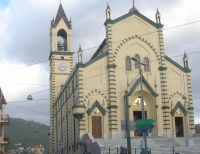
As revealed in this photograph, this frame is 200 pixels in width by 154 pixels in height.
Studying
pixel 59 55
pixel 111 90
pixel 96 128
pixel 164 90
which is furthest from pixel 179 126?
pixel 59 55

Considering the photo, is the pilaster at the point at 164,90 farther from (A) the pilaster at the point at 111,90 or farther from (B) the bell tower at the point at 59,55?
(B) the bell tower at the point at 59,55

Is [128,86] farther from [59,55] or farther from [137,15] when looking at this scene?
[59,55]

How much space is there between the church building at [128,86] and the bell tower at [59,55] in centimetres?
1435

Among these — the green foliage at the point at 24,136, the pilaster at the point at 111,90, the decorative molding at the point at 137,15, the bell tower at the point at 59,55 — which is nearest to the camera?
the pilaster at the point at 111,90

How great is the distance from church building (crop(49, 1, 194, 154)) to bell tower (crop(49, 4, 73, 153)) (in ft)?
47.1

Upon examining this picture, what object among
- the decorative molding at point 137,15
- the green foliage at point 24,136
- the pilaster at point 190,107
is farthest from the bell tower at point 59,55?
the green foliage at point 24,136

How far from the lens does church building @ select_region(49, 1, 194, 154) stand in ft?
133

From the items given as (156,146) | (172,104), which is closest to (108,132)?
(156,146)

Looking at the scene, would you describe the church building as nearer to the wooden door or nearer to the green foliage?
the wooden door

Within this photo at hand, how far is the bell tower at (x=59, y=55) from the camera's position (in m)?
61.3

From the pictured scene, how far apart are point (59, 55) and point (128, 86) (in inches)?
881

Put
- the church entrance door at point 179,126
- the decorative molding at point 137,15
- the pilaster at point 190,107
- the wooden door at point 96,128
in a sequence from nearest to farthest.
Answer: the wooden door at point 96,128 → the decorative molding at point 137,15 → the pilaster at point 190,107 → the church entrance door at point 179,126

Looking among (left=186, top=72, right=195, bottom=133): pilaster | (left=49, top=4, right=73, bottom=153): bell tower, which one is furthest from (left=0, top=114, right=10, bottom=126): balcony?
(left=186, top=72, right=195, bottom=133): pilaster

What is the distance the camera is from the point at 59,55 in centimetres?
6150
